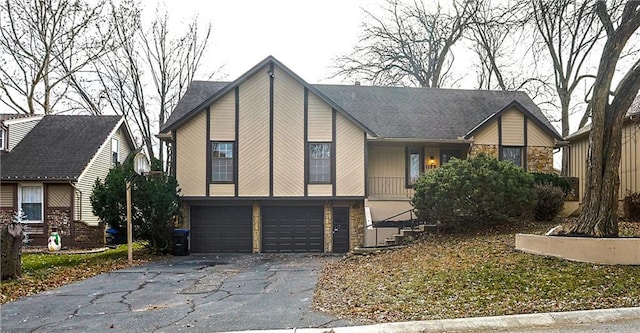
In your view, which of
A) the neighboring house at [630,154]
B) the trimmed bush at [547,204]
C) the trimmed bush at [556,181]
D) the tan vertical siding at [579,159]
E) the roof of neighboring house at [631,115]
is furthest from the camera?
the tan vertical siding at [579,159]

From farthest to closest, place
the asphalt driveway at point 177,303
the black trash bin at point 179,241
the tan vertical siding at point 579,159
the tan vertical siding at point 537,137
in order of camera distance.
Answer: the tan vertical siding at point 537,137 < the tan vertical siding at point 579,159 < the black trash bin at point 179,241 < the asphalt driveway at point 177,303

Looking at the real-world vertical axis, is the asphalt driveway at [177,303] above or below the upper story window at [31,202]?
below

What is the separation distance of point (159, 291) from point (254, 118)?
32.9 ft

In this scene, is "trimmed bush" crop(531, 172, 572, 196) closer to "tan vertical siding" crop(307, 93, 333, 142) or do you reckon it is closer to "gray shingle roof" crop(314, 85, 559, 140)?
"gray shingle roof" crop(314, 85, 559, 140)

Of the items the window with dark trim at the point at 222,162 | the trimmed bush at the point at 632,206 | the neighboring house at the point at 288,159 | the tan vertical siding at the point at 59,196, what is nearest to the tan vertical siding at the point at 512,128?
the neighboring house at the point at 288,159

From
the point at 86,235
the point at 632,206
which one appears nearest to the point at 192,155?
the point at 86,235

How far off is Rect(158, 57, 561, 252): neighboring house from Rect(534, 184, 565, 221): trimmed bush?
169 inches

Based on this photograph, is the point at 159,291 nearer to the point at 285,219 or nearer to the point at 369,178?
the point at 285,219

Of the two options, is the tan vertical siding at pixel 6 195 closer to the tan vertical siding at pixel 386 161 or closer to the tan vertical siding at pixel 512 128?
the tan vertical siding at pixel 386 161

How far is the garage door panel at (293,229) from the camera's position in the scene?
783 inches

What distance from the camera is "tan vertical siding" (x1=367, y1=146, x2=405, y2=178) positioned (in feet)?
69.0

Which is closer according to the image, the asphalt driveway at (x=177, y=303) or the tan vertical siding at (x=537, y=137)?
the asphalt driveway at (x=177, y=303)

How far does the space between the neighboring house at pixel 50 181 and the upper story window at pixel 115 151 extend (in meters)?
1.77

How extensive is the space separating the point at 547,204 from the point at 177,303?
1204cm
